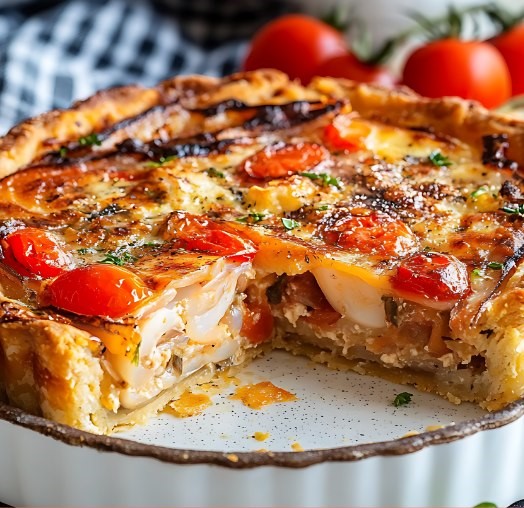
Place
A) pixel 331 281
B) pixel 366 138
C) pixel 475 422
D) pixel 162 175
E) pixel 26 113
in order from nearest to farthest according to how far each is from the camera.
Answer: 1. pixel 475 422
2. pixel 331 281
3. pixel 162 175
4. pixel 366 138
5. pixel 26 113

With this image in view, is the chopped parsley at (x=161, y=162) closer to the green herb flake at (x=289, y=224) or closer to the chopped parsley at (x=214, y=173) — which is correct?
the chopped parsley at (x=214, y=173)

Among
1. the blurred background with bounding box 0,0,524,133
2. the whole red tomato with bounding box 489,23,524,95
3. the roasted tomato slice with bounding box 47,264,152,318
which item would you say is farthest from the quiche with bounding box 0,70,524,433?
the whole red tomato with bounding box 489,23,524,95

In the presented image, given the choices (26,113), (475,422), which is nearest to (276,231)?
(475,422)

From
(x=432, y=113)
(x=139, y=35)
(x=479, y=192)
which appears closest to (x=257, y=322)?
(x=479, y=192)

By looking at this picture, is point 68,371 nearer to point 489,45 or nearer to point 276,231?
point 276,231

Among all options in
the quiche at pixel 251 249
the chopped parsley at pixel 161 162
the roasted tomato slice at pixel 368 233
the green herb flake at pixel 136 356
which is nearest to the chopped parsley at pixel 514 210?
the quiche at pixel 251 249

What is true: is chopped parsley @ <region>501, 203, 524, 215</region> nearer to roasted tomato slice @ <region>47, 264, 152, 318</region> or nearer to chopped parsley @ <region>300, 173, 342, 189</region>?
chopped parsley @ <region>300, 173, 342, 189</region>

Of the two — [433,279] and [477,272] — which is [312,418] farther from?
[477,272]
